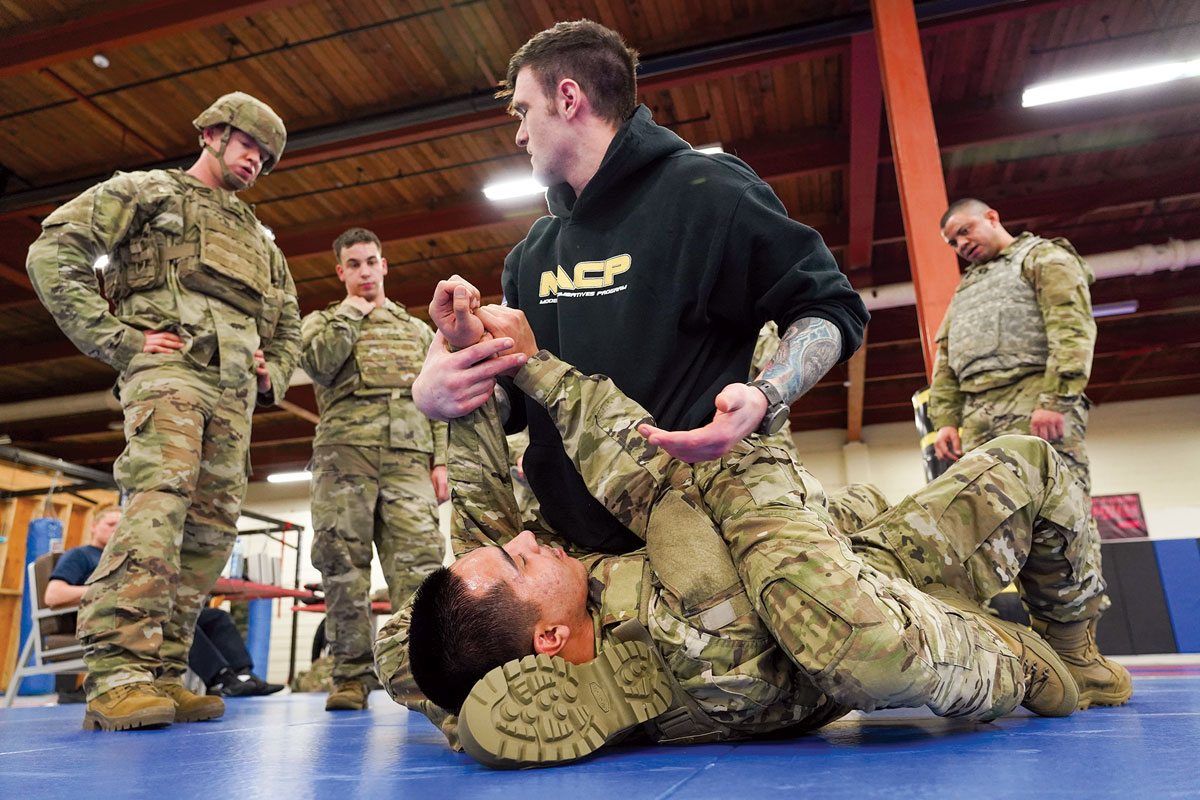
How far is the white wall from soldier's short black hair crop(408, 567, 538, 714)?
35.8 ft

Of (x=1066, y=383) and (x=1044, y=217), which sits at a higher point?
(x=1044, y=217)

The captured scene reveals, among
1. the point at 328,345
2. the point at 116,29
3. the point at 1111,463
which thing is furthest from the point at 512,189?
the point at 1111,463

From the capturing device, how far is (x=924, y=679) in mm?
1162

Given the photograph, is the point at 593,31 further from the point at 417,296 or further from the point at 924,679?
the point at 417,296

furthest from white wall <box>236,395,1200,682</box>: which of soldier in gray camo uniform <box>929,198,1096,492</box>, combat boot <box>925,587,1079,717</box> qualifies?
combat boot <box>925,587,1079,717</box>

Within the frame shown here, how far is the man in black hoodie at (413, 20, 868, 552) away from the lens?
1481mm

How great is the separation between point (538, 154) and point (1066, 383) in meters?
2.29

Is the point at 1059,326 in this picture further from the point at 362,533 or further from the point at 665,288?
the point at 362,533

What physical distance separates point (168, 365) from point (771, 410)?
1.94m

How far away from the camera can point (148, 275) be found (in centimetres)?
249

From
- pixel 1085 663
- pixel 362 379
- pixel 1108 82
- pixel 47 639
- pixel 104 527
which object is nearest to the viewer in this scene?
pixel 1085 663

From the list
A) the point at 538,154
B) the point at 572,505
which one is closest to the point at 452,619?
the point at 572,505

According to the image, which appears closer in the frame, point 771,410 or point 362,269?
point 771,410

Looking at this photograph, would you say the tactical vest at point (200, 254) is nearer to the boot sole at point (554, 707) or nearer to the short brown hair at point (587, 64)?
the short brown hair at point (587, 64)
